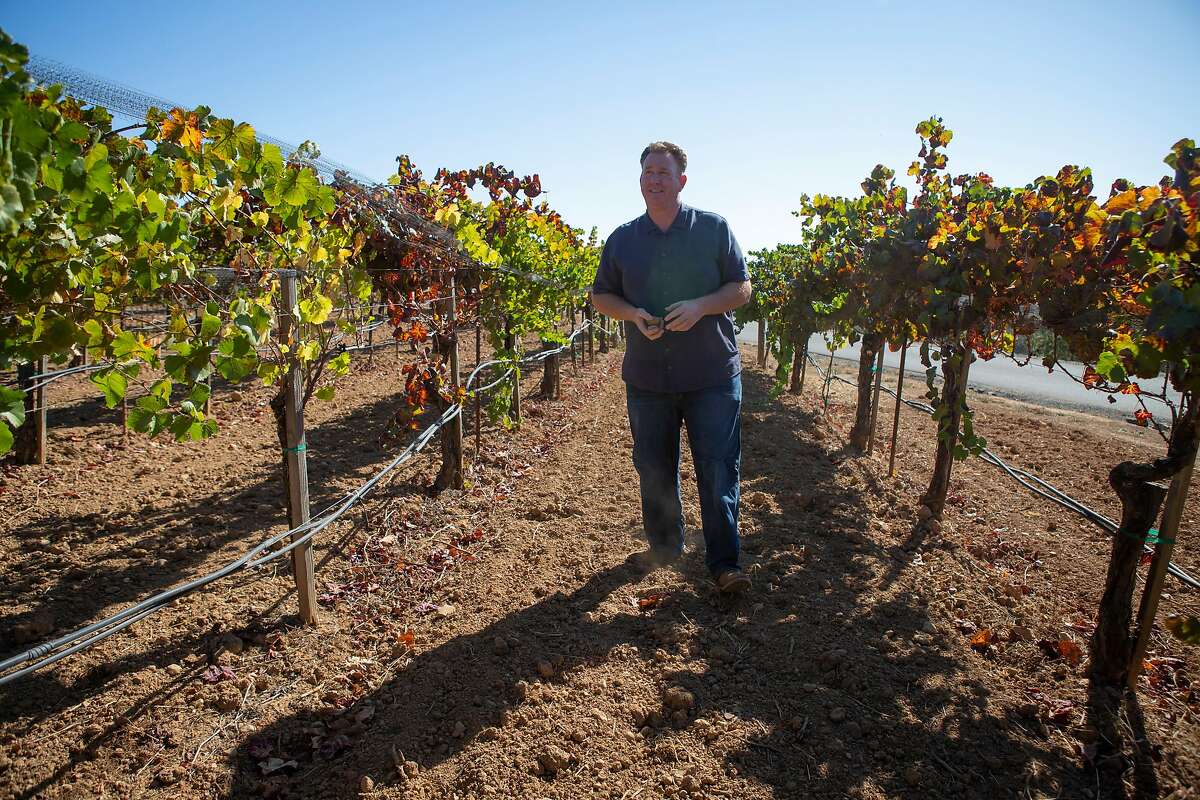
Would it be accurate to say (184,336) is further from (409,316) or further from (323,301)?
(409,316)

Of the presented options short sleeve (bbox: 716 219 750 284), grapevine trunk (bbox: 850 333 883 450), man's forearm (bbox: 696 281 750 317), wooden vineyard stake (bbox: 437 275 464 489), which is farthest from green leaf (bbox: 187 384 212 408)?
grapevine trunk (bbox: 850 333 883 450)

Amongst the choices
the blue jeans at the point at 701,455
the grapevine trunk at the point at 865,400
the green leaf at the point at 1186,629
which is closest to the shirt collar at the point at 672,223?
the blue jeans at the point at 701,455

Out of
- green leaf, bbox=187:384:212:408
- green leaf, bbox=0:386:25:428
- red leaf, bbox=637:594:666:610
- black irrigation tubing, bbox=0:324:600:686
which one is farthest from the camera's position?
red leaf, bbox=637:594:666:610

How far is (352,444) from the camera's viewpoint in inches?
239

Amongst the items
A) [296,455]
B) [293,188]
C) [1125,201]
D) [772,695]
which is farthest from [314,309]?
[1125,201]

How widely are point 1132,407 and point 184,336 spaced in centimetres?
1550

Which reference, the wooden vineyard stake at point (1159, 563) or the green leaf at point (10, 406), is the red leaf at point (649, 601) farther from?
the green leaf at point (10, 406)

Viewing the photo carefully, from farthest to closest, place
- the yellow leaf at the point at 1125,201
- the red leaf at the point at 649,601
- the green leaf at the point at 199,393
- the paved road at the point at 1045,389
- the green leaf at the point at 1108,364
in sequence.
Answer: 1. the paved road at the point at 1045,389
2. the red leaf at the point at 649,601
3. the green leaf at the point at 1108,364
4. the yellow leaf at the point at 1125,201
5. the green leaf at the point at 199,393

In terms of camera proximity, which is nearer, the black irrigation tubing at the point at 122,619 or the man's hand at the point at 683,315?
the black irrigation tubing at the point at 122,619

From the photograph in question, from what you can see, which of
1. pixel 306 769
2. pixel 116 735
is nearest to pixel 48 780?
pixel 116 735

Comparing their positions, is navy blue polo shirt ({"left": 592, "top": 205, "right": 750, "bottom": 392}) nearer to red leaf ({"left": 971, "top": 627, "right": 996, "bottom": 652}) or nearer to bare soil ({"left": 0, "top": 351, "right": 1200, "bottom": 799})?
bare soil ({"left": 0, "top": 351, "right": 1200, "bottom": 799})

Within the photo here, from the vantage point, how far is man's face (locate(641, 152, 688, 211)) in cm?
291

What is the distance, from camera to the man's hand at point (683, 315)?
2.75 meters

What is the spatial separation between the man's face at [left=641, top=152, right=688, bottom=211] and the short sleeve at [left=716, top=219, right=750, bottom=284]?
0.28 m
